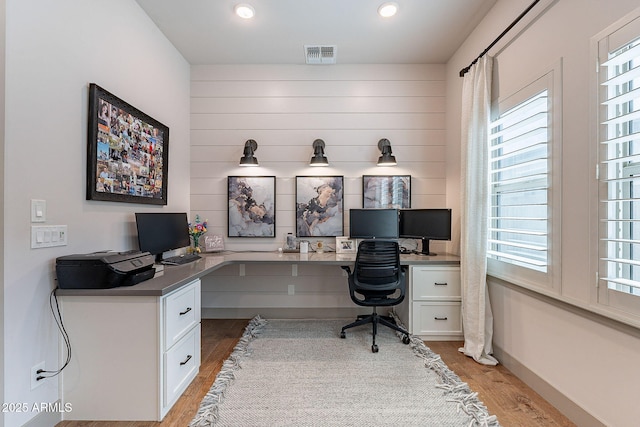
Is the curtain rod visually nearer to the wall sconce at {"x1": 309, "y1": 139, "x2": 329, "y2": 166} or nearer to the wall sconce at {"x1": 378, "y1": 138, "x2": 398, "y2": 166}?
the wall sconce at {"x1": 378, "y1": 138, "x2": 398, "y2": 166}

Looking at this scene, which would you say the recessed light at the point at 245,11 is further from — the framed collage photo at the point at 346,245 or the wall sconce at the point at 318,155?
the framed collage photo at the point at 346,245

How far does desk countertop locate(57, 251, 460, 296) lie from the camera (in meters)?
1.71

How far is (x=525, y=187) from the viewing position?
2.13m

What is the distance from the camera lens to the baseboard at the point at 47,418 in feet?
5.18

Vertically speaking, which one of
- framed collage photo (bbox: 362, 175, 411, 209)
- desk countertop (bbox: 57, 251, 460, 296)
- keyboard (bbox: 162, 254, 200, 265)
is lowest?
desk countertop (bbox: 57, 251, 460, 296)

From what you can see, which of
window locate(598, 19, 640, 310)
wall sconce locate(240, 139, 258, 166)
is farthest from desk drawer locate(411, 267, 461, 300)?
wall sconce locate(240, 139, 258, 166)

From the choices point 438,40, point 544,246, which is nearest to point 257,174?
point 438,40

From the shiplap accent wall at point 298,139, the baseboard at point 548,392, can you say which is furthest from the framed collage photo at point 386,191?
the baseboard at point 548,392

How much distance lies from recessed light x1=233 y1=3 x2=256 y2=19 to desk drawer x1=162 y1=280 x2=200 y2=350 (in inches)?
90.0

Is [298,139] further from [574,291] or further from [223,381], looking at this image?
[574,291]

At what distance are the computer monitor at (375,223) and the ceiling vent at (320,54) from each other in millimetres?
1708

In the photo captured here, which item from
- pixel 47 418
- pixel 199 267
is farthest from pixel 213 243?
pixel 47 418

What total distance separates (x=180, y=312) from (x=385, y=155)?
2.48 metres

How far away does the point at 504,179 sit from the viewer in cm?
237
